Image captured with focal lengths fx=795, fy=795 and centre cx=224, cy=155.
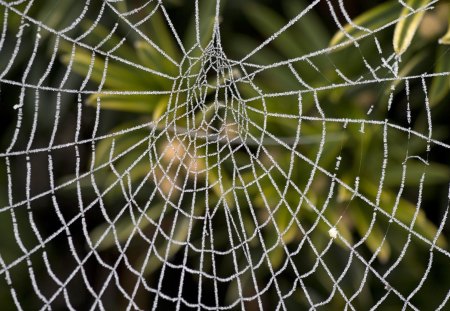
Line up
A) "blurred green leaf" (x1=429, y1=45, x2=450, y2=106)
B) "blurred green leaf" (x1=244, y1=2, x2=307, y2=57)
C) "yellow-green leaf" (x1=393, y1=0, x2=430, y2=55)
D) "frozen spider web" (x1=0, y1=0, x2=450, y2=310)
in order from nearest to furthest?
"yellow-green leaf" (x1=393, y1=0, x2=430, y2=55)
"blurred green leaf" (x1=429, y1=45, x2=450, y2=106)
"frozen spider web" (x1=0, y1=0, x2=450, y2=310)
"blurred green leaf" (x1=244, y1=2, x2=307, y2=57)

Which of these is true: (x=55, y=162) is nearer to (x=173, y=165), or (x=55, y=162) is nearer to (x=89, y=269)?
(x=89, y=269)

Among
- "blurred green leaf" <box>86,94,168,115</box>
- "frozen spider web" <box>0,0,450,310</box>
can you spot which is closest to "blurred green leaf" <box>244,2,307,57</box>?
"frozen spider web" <box>0,0,450,310</box>

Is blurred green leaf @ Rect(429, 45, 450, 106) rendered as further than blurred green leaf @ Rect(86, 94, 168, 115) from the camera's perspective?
No

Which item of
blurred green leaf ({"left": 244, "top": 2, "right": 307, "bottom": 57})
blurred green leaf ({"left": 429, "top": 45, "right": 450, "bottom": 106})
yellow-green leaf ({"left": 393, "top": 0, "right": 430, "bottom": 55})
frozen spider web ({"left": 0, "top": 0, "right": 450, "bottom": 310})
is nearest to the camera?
yellow-green leaf ({"left": 393, "top": 0, "right": 430, "bottom": 55})

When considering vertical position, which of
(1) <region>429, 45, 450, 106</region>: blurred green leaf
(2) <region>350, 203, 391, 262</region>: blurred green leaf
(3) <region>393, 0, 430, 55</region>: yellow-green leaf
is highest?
(3) <region>393, 0, 430, 55</region>: yellow-green leaf

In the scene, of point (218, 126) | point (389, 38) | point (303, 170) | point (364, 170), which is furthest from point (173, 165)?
point (389, 38)

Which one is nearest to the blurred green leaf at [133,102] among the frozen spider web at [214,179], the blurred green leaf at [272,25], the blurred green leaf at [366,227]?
the frozen spider web at [214,179]

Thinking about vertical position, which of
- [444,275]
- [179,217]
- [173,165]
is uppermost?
[173,165]

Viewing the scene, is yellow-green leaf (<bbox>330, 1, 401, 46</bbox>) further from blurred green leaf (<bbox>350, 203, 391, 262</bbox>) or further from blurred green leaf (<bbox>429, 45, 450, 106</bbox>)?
blurred green leaf (<bbox>350, 203, 391, 262</bbox>)
